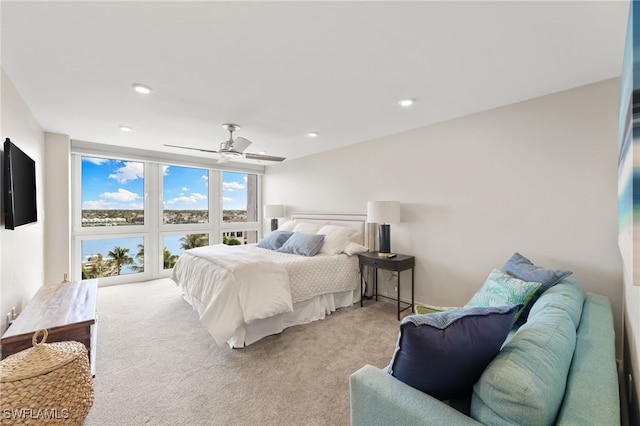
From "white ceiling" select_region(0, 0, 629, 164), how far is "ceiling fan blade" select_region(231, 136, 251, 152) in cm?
26

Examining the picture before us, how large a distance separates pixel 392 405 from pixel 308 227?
3.67 meters

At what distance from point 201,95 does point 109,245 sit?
3.75 meters

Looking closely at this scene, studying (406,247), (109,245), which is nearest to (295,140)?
(406,247)

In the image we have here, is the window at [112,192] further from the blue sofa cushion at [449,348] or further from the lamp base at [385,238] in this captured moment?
the blue sofa cushion at [449,348]

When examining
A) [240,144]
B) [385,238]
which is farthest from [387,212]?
[240,144]

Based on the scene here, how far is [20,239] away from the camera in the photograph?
97.8 inches

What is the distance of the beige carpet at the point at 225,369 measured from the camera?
1792 millimetres

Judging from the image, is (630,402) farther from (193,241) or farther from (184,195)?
(184,195)

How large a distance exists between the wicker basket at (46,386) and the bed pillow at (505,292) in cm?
245

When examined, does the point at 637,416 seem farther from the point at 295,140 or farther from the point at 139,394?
the point at 295,140

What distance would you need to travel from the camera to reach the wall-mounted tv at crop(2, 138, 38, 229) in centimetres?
199

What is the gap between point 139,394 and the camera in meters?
1.97

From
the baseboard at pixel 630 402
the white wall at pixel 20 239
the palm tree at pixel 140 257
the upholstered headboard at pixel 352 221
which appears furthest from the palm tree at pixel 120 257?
the baseboard at pixel 630 402

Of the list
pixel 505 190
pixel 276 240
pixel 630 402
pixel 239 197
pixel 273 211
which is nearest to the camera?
pixel 630 402
